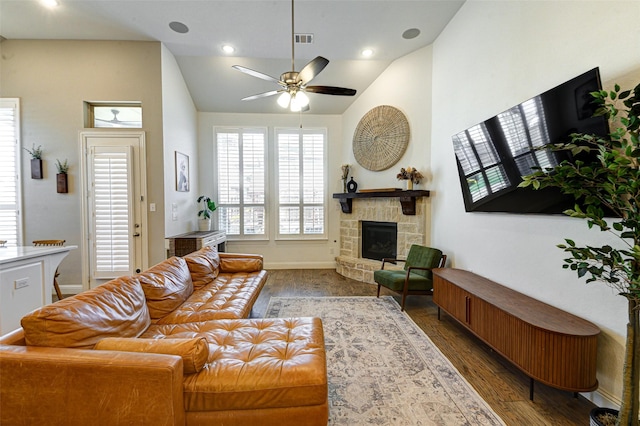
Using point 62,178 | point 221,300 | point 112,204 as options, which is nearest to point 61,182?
point 62,178

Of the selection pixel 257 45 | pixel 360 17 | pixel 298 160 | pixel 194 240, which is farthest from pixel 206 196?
pixel 360 17

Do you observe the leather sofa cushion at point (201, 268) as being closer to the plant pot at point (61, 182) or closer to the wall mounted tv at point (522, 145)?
the plant pot at point (61, 182)

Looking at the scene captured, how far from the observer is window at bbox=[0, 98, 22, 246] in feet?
12.6

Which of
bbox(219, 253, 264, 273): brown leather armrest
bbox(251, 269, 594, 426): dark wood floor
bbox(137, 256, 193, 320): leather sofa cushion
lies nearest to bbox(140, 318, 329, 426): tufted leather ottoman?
bbox(137, 256, 193, 320): leather sofa cushion

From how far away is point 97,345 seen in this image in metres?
1.36

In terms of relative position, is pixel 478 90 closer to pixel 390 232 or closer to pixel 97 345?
pixel 390 232

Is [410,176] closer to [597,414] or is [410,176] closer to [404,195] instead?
[404,195]

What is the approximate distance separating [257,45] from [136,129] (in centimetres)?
219

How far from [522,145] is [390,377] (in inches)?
86.6

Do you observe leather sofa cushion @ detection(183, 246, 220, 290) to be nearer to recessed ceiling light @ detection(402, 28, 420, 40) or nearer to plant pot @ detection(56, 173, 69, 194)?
plant pot @ detection(56, 173, 69, 194)

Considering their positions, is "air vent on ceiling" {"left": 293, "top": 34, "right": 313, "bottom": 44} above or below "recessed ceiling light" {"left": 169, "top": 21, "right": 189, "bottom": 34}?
below

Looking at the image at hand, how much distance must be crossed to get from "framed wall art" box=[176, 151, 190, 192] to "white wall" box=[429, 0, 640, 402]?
4094 millimetres

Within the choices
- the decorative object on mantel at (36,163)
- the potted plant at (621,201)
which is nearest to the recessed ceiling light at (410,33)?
the potted plant at (621,201)

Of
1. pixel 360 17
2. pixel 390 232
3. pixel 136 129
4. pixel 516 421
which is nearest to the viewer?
pixel 516 421
